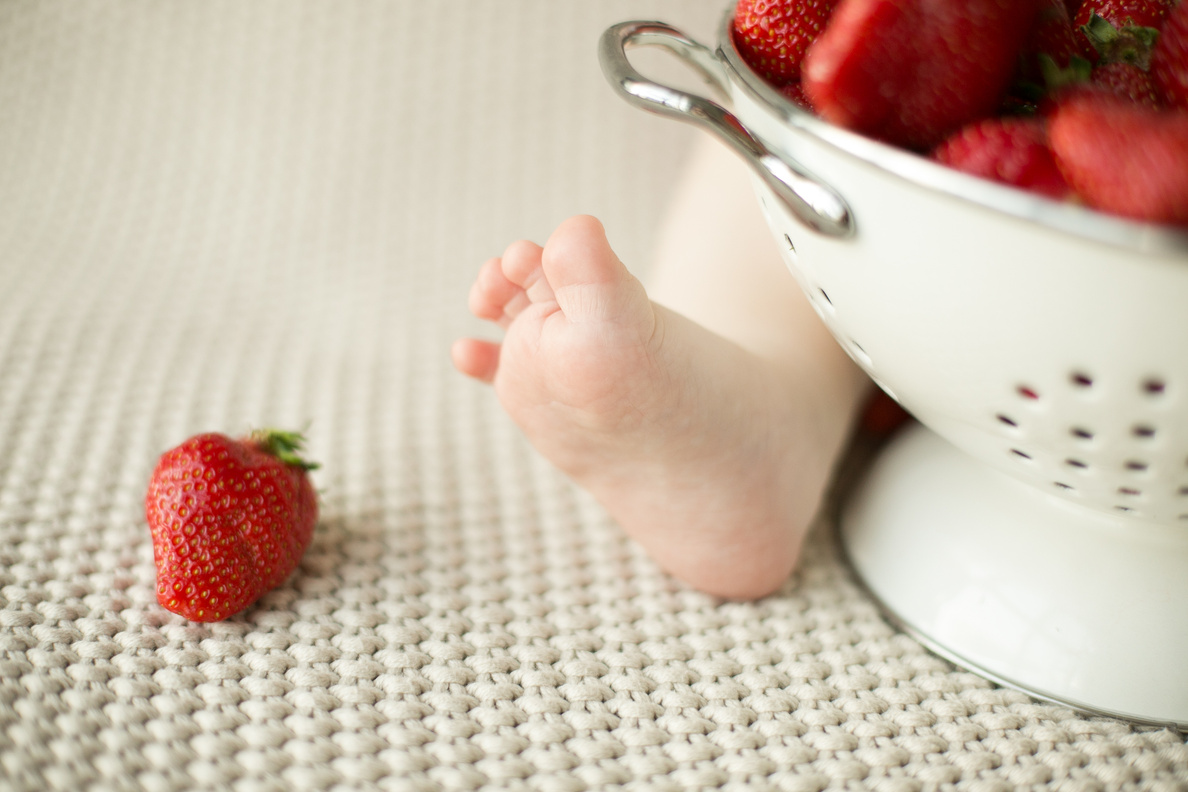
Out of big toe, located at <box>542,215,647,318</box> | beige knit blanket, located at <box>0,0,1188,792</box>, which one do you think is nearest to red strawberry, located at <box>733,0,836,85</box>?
big toe, located at <box>542,215,647,318</box>

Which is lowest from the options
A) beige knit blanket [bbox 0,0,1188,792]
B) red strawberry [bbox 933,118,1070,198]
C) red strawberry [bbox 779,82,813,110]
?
beige knit blanket [bbox 0,0,1188,792]

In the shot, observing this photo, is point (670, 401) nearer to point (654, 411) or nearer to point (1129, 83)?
point (654, 411)

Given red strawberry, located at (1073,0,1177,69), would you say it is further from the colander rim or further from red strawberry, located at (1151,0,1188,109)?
the colander rim

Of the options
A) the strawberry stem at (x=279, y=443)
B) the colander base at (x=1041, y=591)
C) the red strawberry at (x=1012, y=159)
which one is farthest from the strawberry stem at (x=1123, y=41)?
the strawberry stem at (x=279, y=443)

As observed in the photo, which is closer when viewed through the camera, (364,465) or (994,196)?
(994,196)

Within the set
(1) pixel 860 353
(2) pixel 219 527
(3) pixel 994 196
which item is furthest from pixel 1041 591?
(2) pixel 219 527

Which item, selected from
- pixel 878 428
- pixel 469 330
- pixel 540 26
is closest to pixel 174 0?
pixel 540 26

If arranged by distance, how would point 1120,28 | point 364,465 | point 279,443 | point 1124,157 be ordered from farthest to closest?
point 364,465
point 279,443
point 1120,28
point 1124,157

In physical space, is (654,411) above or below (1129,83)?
below
